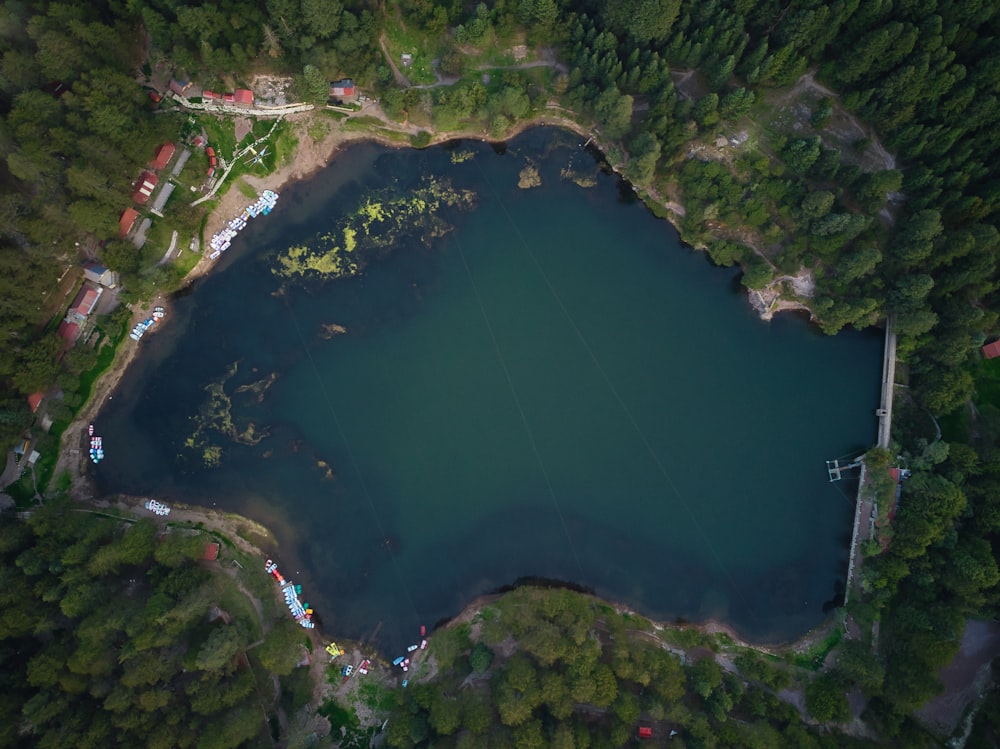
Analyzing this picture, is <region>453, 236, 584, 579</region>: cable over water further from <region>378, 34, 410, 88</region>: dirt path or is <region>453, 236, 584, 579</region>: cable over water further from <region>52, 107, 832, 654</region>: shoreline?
<region>378, 34, 410, 88</region>: dirt path

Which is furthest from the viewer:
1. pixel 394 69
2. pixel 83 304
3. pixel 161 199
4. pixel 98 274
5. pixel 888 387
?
pixel 394 69

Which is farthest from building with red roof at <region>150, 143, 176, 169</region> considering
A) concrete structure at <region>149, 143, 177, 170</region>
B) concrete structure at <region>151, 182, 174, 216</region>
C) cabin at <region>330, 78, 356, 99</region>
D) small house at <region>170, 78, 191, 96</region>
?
cabin at <region>330, 78, 356, 99</region>

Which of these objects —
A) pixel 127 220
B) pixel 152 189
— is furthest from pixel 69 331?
pixel 152 189

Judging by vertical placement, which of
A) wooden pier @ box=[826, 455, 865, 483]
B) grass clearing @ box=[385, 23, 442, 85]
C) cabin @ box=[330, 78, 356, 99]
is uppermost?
grass clearing @ box=[385, 23, 442, 85]

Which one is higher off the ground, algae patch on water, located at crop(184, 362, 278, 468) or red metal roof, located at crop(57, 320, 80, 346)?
red metal roof, located at crop(57, 320, 80, 346)

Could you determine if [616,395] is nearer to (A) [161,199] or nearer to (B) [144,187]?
(A) [161,199]

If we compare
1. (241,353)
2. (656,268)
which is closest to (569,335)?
(656,268)

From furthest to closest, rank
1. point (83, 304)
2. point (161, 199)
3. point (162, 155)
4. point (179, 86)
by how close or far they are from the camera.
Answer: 1. point (161, 199)
2. point (179, 86)
3. point (162, 155)
4. point (83, 304)
